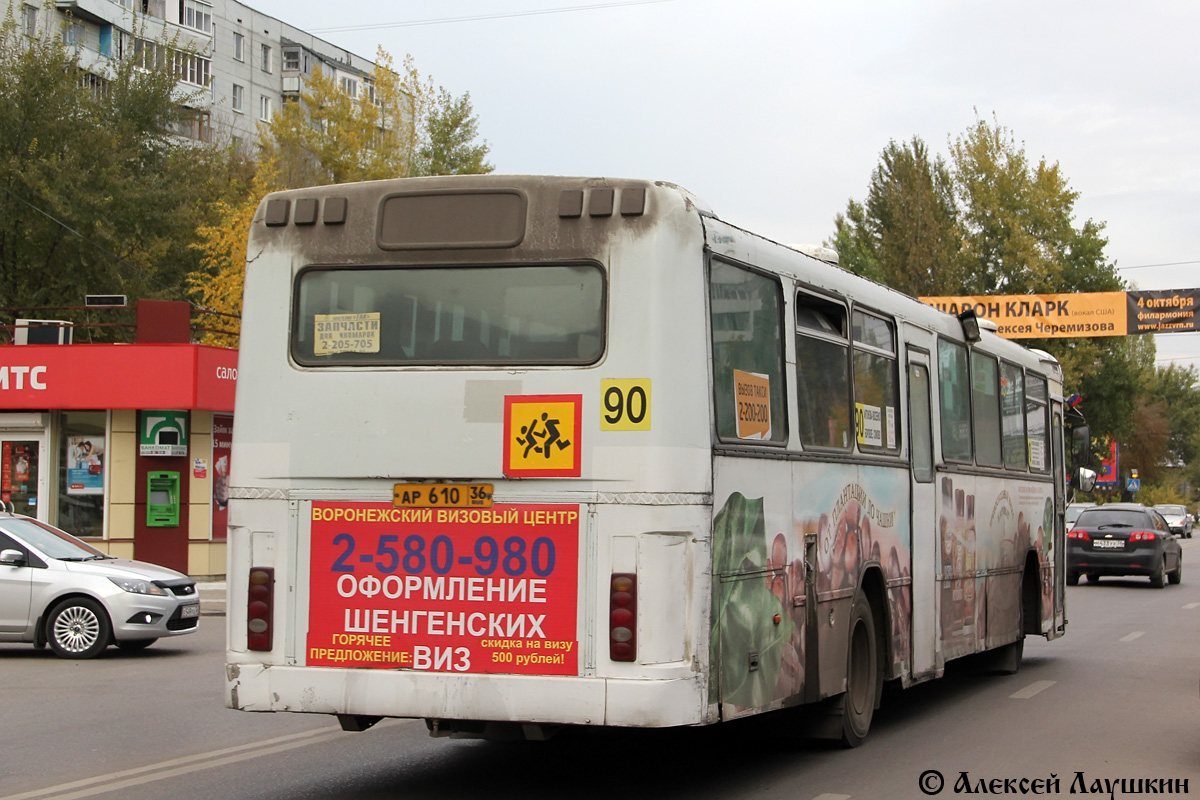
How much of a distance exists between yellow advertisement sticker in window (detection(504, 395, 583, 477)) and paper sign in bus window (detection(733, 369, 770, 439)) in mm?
1009

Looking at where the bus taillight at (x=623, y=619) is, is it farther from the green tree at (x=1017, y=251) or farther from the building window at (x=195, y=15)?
the building window at (x=195, y=15)

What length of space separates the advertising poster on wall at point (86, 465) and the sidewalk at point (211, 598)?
2.52 m

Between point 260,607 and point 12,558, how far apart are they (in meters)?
8.79

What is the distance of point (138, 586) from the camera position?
1529 cm

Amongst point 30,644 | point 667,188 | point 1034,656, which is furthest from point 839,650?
point 30,644

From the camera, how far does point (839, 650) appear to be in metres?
9.15

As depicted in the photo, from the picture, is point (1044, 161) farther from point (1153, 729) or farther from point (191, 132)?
point (1153, 729)

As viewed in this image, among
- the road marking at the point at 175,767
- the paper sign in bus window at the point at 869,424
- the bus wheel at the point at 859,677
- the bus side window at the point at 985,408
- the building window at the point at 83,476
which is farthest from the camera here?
the building window at the point at 83,476

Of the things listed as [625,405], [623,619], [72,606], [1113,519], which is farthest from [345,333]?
[1113,519]

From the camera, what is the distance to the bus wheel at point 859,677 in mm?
9453

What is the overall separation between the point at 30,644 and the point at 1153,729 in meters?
12.3

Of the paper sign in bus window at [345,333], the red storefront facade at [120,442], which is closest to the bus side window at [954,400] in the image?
the paper sign in bus window at [345,333]

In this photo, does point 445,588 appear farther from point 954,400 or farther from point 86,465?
point 86,465

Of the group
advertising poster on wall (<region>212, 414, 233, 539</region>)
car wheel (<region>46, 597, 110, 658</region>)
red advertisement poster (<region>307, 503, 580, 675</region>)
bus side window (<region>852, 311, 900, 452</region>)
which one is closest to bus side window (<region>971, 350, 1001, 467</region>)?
bus side window (<region>852, 311, 900, 452</region>)
